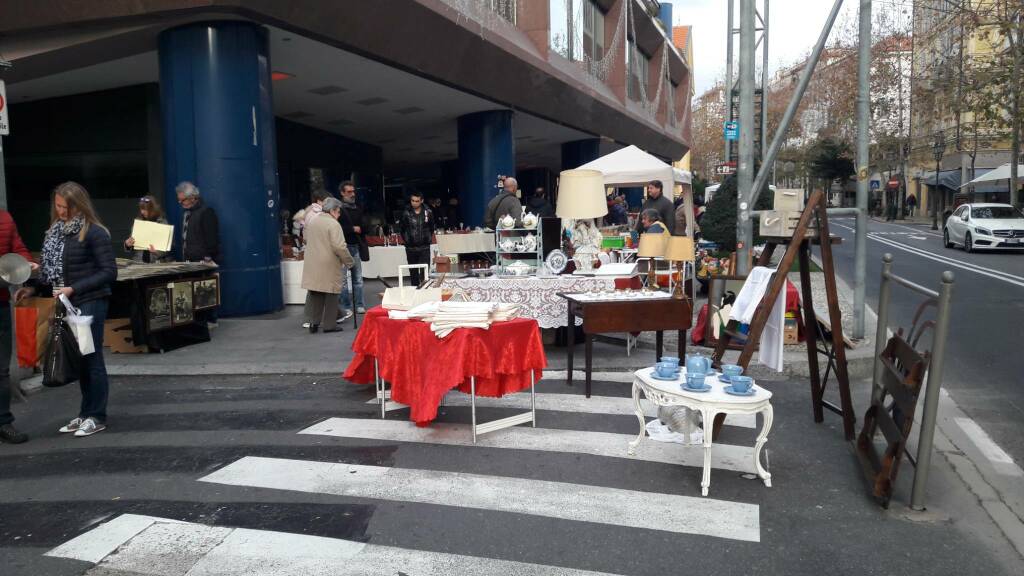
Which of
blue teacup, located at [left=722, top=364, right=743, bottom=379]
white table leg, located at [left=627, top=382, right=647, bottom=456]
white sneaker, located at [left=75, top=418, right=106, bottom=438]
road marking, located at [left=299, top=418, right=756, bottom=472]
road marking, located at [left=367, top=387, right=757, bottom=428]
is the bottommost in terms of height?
road marking, located at [left=299, top=418, right=756, bottom=472]

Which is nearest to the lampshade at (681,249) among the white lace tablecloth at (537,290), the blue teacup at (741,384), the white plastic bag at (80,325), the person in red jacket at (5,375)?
the white lace tablecloth at (537,290)

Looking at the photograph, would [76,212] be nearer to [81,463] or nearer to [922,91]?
[81,463]

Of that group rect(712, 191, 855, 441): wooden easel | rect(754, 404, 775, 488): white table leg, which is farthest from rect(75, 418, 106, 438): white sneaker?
rect(754, 404, 775, 488): white table leg

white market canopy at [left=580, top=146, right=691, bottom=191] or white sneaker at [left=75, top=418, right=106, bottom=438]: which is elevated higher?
white market canopy at [left=580, top=146, right=691, bottom=191]

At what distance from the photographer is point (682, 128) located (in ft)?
138

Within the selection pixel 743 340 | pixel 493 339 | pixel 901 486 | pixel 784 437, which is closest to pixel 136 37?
pixel 493 339

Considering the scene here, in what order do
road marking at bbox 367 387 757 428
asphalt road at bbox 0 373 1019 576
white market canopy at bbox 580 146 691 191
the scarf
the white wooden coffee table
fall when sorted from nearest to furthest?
1. asphalt road at bbox 0 373 1019 576
2. the white wooden coffee table
3. the scarf
4. road marking at bbox 367 387 757 428
5. white market canopy at bbox 580 146 691 191

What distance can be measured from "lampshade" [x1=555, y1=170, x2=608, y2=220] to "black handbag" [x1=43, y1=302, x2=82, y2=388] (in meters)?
4.99

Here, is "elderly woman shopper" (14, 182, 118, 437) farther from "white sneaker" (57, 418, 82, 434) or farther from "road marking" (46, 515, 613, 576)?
"road marking" (46, 515, 613, 576)

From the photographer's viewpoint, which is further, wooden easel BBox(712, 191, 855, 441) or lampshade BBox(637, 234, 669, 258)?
lampshade BBox(637, 234, 669, 258)

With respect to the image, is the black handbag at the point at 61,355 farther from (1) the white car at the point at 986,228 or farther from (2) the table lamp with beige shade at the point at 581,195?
(1) the white car at the point at 986,228

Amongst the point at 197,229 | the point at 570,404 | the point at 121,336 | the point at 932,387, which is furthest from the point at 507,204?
the point at 932,387

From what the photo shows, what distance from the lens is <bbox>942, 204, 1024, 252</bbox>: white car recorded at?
74.3ft

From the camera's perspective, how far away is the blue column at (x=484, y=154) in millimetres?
20266
